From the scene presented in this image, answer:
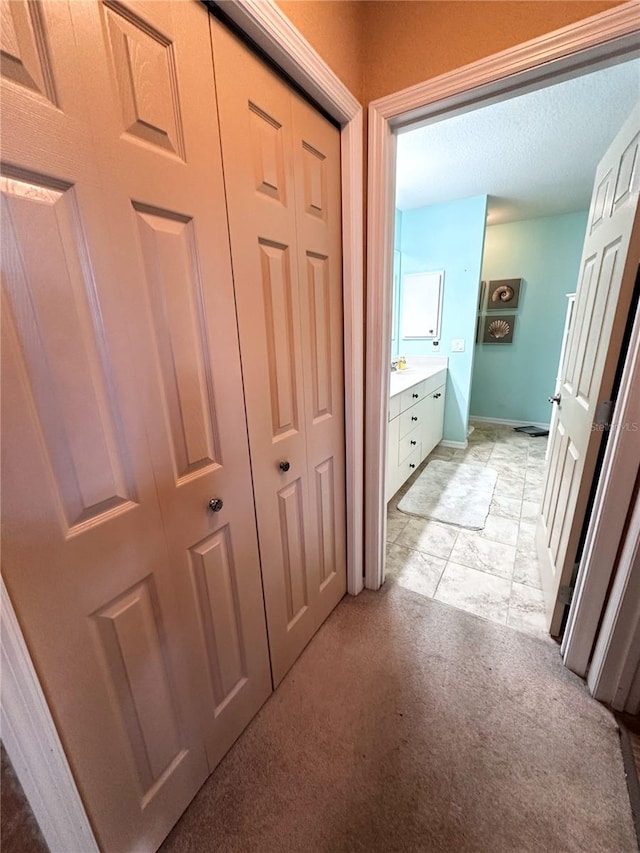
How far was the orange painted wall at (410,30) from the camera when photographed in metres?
0.94

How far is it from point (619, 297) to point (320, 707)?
1771 millimetres

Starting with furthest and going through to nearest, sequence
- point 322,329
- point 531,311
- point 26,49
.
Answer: point 531,311 → point 322,329 → point 26,49

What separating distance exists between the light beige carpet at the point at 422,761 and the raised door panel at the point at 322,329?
374 mm

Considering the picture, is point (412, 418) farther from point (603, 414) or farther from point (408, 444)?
point (603, 414)

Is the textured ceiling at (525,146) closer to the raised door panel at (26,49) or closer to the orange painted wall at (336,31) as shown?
the orange painted wall at (336,31)

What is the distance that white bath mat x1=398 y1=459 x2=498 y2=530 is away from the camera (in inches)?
95.7

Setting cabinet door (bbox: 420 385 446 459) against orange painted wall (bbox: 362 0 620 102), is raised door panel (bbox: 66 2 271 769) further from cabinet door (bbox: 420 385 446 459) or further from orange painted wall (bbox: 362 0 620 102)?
cabinet door (bbox: 420 385 446 459)

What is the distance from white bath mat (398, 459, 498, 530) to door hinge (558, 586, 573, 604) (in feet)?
2.78

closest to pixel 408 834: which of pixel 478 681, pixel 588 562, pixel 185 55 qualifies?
pixel 478 681

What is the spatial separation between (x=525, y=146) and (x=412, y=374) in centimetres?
172

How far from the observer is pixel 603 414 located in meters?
1.17

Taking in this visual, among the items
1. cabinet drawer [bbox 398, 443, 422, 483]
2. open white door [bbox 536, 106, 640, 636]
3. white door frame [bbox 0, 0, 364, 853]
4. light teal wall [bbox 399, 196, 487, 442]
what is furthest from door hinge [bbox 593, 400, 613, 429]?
light teal wall [bbox 399, 196, 487, 442]

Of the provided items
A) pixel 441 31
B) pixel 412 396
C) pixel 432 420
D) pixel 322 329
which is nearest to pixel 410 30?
pixel 441 31

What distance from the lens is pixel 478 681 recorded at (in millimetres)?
1320
